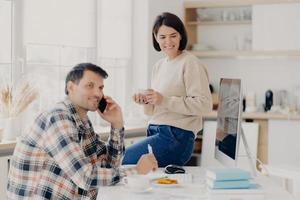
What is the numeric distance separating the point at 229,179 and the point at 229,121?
0.39 m

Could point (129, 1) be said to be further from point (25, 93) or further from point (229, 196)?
point (229, 196)

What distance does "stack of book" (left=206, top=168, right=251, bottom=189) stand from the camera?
218 centimetres

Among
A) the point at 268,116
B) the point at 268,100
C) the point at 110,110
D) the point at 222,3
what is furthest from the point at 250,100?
the point at 110,110

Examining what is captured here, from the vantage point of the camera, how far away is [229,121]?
2.51 metres

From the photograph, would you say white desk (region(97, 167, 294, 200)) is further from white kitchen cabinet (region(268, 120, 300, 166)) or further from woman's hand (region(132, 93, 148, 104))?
white kitchen cabinet (region(268, 120, 300, 166))

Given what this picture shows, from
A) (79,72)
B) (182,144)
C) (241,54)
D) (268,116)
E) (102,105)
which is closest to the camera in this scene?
(79,72)

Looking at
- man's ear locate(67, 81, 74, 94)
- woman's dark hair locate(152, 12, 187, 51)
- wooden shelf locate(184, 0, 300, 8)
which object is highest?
wooden shelf locate(184, 0, 300, 8)

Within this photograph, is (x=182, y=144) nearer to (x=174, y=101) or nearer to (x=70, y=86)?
(x=174, y=101)

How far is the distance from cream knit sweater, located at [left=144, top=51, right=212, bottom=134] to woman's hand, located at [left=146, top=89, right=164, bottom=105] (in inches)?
1.0

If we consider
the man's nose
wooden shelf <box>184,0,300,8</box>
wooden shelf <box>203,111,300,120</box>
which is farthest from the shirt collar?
wooden shelf <box>184,0,300,8</box>

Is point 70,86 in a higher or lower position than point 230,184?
higher

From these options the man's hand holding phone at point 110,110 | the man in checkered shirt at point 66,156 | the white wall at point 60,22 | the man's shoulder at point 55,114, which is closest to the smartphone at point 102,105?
the man's hand holding phone at point 110,110

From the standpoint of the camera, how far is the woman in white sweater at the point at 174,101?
293 centimetres

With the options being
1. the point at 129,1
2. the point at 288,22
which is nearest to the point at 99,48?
the point at 129,1
